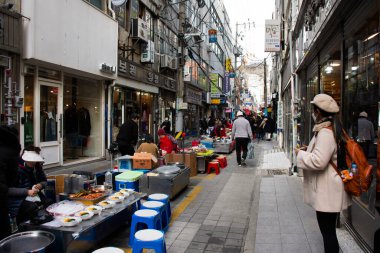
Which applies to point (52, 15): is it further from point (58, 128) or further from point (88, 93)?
point (88, 93)

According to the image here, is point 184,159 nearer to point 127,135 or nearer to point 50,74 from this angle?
point 127,135

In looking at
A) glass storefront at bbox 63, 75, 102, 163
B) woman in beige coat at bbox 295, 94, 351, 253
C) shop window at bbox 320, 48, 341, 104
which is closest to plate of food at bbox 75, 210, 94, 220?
woman in beige coat at bbox 295, 94, 351, 253

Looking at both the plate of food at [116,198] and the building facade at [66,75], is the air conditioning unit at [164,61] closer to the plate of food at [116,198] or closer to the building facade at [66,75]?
the building facade at [66,75]

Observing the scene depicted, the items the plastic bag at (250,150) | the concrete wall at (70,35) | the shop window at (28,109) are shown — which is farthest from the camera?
the plastic bag at (250,150)

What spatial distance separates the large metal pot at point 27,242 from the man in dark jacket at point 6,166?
19cm

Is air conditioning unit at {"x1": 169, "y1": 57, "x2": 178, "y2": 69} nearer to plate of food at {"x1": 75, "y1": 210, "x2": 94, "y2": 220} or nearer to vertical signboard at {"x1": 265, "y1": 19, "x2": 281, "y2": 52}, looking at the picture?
vertical signboard at {"x1": 265, "y1": 19, "x2": 281, "y2": 52}

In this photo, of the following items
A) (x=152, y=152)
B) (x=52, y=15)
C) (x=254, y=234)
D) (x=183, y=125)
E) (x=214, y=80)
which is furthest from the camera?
(x=214, y=80)

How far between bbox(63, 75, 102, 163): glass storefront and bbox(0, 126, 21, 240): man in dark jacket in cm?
901

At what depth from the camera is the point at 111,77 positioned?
1418 cm

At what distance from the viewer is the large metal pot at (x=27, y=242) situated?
12.1ft

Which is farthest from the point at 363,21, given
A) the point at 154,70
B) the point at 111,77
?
the point at 154,70

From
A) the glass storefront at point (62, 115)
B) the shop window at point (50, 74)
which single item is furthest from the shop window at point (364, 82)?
the shop window at point (50, 74)

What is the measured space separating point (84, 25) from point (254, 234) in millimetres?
9546

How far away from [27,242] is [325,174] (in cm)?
332
